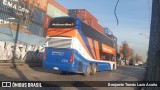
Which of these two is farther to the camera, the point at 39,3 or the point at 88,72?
the point at 39,3

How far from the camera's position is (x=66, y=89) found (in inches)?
432

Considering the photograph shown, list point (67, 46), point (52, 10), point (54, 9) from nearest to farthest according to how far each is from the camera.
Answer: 1. point (67, 46)
2. point (52, 10)
3. point (54, 9)

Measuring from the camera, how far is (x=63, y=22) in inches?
676

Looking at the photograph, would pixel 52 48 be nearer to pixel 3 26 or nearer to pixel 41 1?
pixel 3 26

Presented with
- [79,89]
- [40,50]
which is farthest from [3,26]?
[79,89]

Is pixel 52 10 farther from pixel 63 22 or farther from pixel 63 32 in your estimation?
pixel 63 32

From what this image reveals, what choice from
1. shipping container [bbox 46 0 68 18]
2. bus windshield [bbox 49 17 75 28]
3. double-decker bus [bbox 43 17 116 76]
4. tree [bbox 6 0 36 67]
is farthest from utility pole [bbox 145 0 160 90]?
shipping container [bbox 46 0 68 18]

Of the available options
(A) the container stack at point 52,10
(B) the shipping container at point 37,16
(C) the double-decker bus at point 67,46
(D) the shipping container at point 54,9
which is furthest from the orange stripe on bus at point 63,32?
(D) the shipping container at point 54,9

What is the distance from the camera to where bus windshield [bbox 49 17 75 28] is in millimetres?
16952

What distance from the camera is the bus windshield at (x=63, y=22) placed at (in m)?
17.0

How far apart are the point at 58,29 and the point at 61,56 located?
1.80 metres

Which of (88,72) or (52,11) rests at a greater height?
(52,11)

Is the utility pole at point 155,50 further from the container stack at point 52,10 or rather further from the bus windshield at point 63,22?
the container stack at point 52,10

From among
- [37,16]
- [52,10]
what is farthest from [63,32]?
[52,10]
